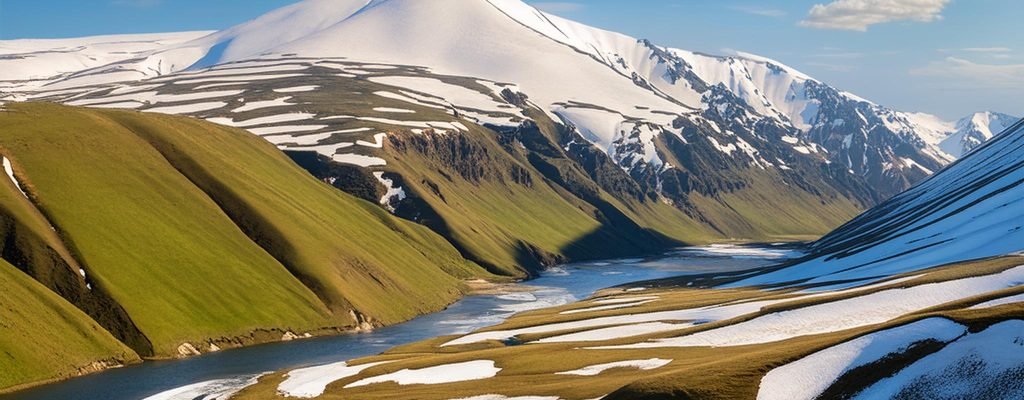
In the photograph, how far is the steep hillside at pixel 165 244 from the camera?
136500 mm

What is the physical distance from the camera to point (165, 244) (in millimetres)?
157500

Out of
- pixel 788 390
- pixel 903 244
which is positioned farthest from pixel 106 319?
pixel 903 244

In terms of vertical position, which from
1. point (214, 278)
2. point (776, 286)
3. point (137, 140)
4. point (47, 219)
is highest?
point (137, 140)

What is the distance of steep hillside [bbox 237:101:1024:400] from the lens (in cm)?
5722

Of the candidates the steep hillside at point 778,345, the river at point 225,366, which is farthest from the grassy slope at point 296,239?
the steep hillside at point 778,345

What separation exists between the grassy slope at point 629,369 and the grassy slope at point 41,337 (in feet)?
77.5

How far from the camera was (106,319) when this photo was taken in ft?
436

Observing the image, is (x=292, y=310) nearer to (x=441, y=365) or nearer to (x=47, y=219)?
(x=47, y=219)

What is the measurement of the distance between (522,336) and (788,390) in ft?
249

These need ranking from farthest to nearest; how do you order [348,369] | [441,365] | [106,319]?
[106,319], [348,369], [441,365]

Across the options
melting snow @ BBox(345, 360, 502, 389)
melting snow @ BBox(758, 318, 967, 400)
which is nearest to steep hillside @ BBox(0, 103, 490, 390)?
melting snow @ BBox(345, 360, 502, 389)

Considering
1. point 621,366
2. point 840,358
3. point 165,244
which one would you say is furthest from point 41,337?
point 840,358

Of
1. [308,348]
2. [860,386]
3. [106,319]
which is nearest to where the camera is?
[860,386]

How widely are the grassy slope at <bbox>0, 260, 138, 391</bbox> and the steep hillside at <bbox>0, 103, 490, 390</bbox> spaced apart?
2.82 metres
